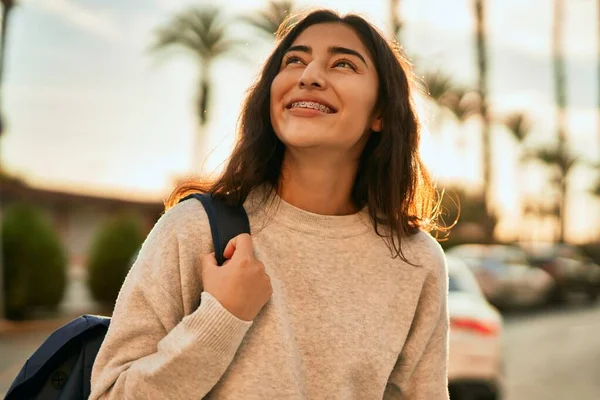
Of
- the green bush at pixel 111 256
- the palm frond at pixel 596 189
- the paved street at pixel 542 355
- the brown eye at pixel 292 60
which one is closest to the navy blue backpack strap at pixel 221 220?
the brown eye at pixel 292 60

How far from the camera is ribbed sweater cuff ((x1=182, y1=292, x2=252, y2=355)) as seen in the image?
6.56ft

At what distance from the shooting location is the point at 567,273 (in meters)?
29.3

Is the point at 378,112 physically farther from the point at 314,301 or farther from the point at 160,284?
the point at 160,284

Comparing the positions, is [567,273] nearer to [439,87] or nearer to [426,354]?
[439,87]

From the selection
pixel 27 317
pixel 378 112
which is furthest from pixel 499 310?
pixel 378 112

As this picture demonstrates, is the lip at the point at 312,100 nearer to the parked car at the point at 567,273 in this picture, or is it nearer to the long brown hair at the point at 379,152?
the long brown hair at the point at 379,152

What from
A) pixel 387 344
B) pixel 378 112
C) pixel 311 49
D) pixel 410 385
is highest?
pixel 311 49

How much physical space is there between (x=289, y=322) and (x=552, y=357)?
1365 centimetres

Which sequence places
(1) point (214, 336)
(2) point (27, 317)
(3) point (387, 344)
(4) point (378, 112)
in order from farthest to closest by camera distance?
1. (2) point (27, 317)
2. (4) point (378, 112)
3. (3) point (387, 344)
4. (1) point (214, 336)

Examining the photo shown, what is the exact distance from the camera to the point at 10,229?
18266mm

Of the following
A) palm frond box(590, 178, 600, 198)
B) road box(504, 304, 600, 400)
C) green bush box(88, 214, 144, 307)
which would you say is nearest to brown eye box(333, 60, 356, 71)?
road box(504, 304, 600, 400)

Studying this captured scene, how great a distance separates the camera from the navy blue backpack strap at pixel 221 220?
2139 mm

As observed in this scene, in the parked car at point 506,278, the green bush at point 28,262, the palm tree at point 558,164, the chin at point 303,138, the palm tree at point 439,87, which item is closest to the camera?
the chin at point 303,138

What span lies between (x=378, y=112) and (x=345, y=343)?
0.72 meters
